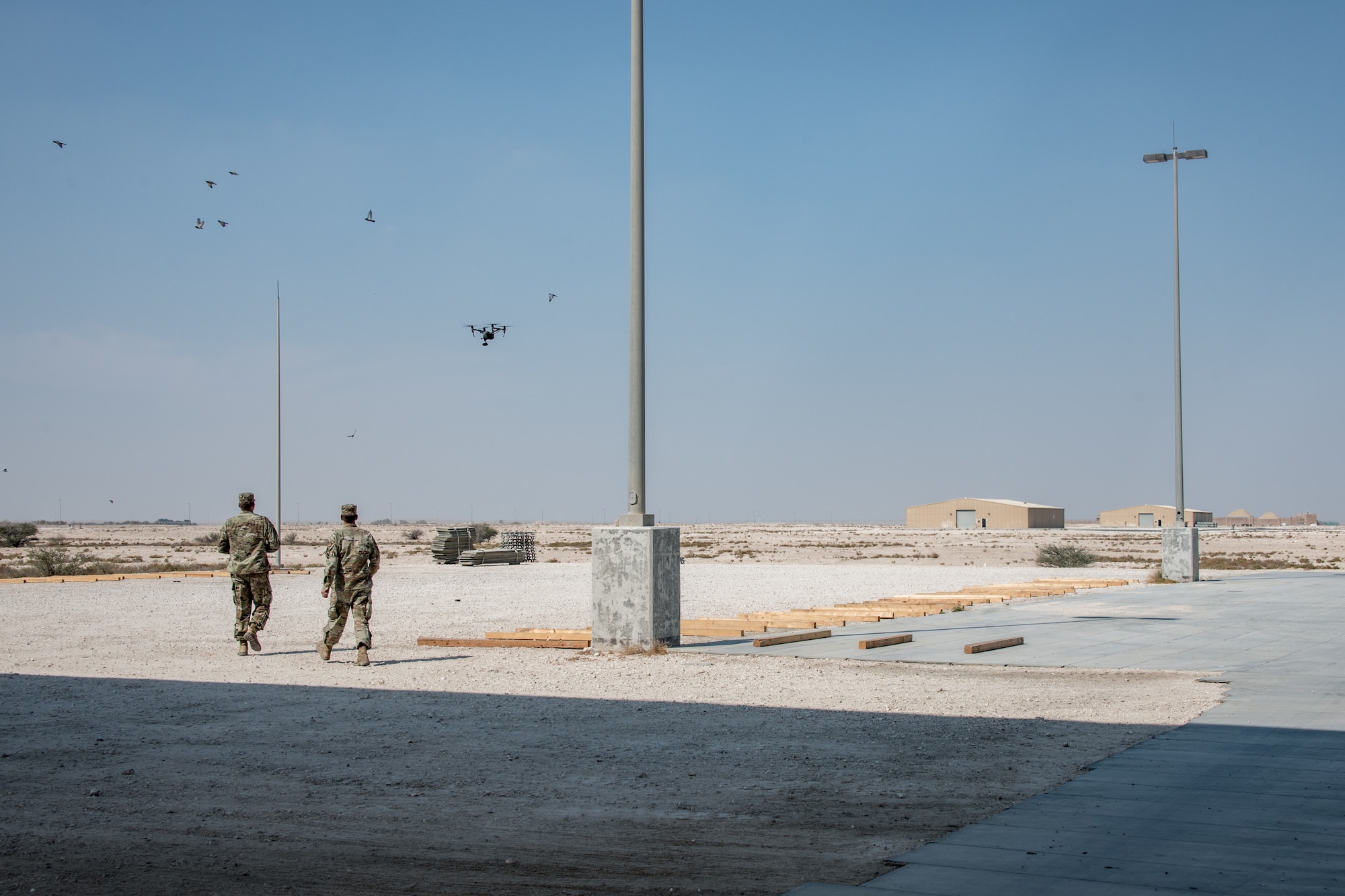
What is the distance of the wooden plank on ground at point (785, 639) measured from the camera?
585 inches

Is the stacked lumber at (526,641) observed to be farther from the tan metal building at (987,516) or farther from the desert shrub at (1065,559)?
the tan metal building at (987,516)

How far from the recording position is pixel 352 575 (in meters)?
13.7

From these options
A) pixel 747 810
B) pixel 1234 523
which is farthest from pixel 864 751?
pixel 1234 523

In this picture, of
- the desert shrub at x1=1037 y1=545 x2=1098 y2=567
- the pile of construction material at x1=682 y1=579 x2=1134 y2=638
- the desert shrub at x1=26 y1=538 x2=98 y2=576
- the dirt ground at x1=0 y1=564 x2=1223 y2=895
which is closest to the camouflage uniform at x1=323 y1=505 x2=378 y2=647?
the dirt ground at x1=0 y1=564 x2=1223 y2=895

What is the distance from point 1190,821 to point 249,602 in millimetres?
12455

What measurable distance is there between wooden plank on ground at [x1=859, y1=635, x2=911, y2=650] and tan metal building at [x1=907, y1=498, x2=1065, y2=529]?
11958 cm

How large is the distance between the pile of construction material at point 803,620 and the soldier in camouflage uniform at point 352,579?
2.29m

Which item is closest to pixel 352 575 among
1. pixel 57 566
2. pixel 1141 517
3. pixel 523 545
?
pixel 57 566

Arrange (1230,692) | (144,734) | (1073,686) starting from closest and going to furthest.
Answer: (144,734), (1230,692), (1073,686)

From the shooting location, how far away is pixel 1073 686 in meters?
11.4

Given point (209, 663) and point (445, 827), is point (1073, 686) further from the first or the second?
point (209, 663)

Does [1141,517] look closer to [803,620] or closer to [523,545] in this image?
[523,545]

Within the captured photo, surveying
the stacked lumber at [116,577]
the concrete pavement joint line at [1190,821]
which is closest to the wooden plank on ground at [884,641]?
the concrete pavement joint line at [1190,821]

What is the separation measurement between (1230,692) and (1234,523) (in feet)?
627
